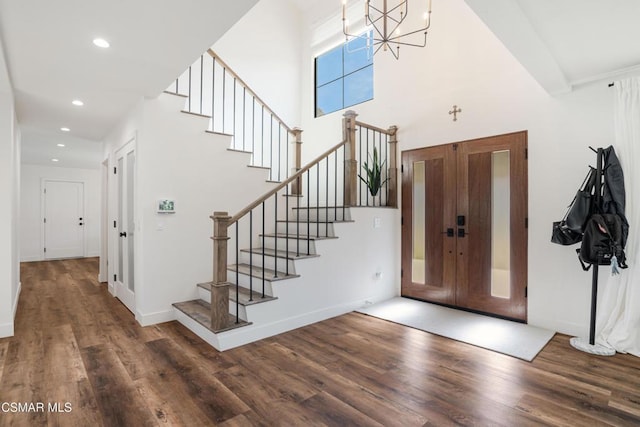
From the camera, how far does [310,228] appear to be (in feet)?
14.0

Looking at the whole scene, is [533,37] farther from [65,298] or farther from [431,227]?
[65,298]

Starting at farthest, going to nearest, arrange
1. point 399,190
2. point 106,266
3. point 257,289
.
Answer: point 106,266
point 399,190
point 257,289

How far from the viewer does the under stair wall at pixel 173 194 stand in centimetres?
361

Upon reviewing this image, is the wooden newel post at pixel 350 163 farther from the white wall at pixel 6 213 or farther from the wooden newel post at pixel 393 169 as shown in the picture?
the white wall at pixel 6 213

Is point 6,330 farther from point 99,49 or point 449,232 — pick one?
point 449,232

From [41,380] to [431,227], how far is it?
412cm

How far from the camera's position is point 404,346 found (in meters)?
3.00

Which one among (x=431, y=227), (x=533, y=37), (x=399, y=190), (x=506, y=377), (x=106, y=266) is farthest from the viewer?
(x=106, y=266)

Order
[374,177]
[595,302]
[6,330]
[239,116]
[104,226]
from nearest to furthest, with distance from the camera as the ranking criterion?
[595,302] < [6,330] < [374,177] < [239,116] < [104,226]

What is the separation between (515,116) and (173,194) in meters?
3.92

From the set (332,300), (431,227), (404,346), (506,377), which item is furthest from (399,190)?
(506,377)

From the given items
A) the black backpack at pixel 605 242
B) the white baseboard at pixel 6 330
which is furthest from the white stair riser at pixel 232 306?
the black backpack at pixel 605 242

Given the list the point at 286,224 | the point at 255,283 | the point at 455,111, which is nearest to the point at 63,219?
the point at 286,224

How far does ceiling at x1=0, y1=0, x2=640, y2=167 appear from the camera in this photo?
79.4 inches
